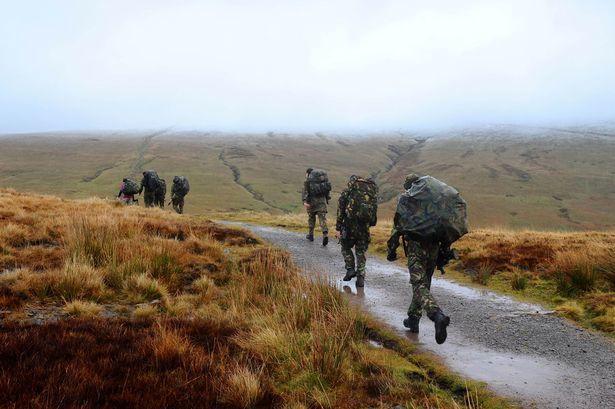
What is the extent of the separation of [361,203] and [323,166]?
153 meters

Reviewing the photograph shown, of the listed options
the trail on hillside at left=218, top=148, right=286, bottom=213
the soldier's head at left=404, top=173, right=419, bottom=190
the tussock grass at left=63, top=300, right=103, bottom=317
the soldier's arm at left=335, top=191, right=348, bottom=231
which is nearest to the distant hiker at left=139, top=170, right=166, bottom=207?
the soldier's arm at left=335, top=191, right=348, bottom=231

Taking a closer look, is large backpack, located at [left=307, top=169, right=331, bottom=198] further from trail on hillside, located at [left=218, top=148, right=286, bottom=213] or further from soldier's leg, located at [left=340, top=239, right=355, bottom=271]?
trail on hillside, located at [left=218, top=148, right=286, bottom=213]

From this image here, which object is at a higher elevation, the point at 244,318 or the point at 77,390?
A: the point at 77,390

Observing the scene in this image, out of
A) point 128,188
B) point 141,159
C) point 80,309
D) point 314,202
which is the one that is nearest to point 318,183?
point 314,202

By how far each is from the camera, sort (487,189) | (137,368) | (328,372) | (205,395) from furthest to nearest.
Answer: (487,189) < (328,372) < (137,368) < (205,395)

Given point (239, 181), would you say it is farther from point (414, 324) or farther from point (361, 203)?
point (414, 324)

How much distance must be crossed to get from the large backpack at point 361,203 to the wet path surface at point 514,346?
1.59m

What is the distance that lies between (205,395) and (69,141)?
667ft

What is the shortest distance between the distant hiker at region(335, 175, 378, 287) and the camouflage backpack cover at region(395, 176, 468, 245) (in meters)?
3.57

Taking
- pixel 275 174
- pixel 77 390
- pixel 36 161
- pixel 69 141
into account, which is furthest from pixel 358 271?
pixel 69 141

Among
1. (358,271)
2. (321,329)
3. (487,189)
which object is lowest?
(487,189)

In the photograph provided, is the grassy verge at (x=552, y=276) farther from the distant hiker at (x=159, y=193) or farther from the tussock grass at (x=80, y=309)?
the distant hiker at (x=159, y=193)

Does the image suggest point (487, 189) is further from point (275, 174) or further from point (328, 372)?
point (328, 372)

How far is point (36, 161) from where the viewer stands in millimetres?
135625
